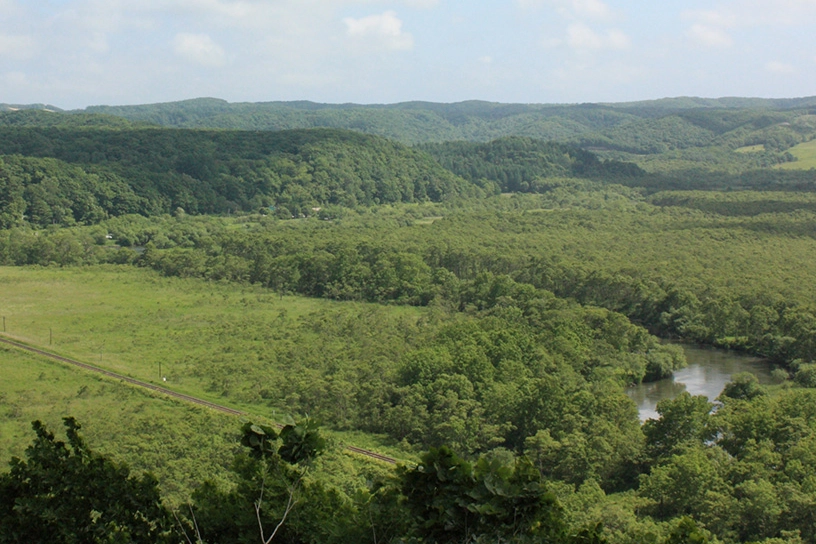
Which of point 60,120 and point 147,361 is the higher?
point 60,120

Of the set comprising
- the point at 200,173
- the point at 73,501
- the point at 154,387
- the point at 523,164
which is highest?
the point at 73,501

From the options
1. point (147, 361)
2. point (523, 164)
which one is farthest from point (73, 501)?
point (523, 164)

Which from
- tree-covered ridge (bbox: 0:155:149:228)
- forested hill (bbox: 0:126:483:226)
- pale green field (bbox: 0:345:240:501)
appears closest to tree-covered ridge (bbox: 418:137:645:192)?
forested hill (bbox: 0:126:483:226)

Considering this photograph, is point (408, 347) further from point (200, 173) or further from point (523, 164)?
point (523, 164)

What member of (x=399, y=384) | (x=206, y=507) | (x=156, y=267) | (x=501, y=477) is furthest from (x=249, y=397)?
(x=156, y=267)

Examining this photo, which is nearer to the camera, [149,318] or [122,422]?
[122,422]

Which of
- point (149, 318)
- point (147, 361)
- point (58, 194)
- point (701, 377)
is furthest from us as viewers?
point (58, 194)

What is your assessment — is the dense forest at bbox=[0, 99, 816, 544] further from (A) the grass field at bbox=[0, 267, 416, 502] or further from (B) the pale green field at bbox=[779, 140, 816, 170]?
(B) the pale green field at bbox=[779, 140, 816, 170]
